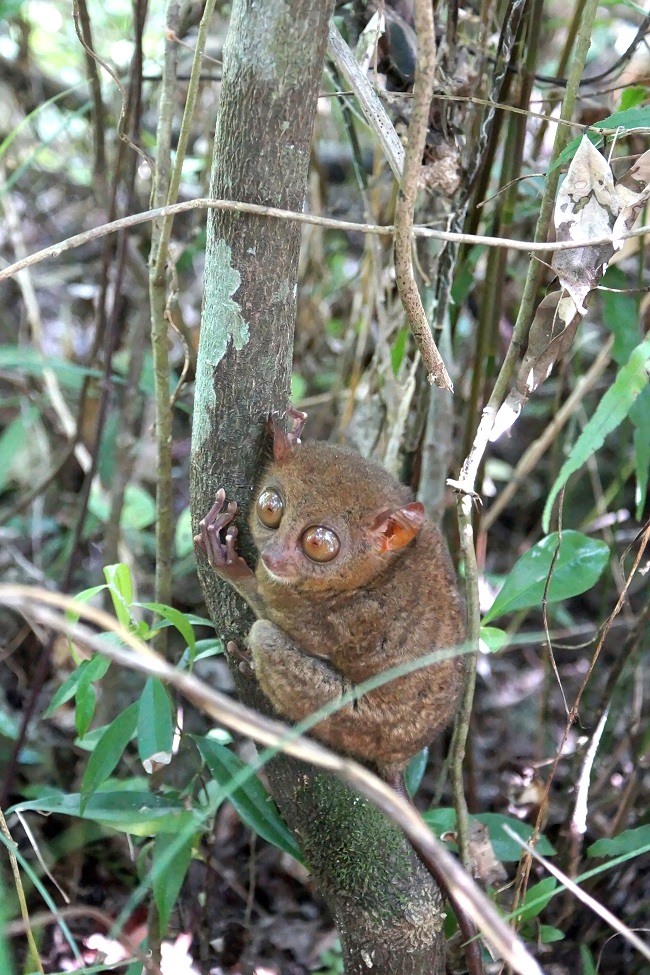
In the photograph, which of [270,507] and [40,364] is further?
[40,364]

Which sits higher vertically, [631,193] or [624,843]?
[631,193]

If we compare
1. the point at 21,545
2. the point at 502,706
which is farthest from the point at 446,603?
the point at 21,545

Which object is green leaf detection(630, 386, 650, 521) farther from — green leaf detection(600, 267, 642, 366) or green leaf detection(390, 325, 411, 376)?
green leaf detection(390, 325, 411, 376)

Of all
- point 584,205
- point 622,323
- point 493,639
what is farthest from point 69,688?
point 622,323

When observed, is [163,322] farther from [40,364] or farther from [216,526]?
[40,364]

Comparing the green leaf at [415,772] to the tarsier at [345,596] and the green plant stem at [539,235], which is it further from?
the green plant stem at [539,235]

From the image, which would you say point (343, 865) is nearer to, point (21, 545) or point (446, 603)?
point (446, 603)

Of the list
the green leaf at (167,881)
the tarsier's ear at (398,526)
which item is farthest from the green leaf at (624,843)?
the green leaf at (167,881)
